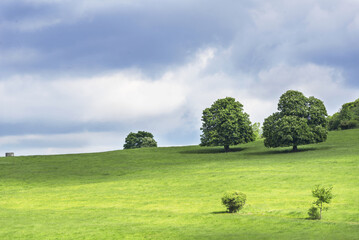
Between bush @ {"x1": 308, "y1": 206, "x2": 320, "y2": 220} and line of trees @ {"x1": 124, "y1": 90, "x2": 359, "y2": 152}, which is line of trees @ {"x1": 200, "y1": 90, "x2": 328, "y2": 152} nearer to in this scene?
line of trees @ {"x1": 124, "y1": 90, "x2": 359, "y2": 152}

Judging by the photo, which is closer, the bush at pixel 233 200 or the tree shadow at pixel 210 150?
the bush at pixel 233 200

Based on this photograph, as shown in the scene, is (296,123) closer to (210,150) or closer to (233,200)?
(210,150)

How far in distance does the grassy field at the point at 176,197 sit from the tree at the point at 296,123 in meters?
3.87

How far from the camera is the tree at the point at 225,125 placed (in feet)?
299

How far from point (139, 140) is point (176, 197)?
92995mm

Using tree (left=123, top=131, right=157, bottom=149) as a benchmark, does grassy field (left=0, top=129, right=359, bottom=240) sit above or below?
below

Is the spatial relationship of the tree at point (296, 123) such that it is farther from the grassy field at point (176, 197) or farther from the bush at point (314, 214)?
the bush at point (314, 214)

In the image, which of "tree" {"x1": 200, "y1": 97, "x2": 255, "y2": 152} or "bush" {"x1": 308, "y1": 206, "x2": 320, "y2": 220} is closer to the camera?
"bush" {"x1": 308, "y1": 206, "x2": 320, "y2": 220}

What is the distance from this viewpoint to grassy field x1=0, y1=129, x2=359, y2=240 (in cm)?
2952

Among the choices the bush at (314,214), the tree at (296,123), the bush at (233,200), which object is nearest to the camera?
the bush at (314,214)

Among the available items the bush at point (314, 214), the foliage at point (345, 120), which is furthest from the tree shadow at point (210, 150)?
the bush at point (314, 214)

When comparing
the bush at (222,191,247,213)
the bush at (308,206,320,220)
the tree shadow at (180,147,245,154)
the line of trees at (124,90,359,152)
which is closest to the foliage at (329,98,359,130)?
the line of trees at (124,90,359,152)

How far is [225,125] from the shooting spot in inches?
3588

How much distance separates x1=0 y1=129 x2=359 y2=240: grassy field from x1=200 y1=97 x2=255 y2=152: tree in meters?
7.23
